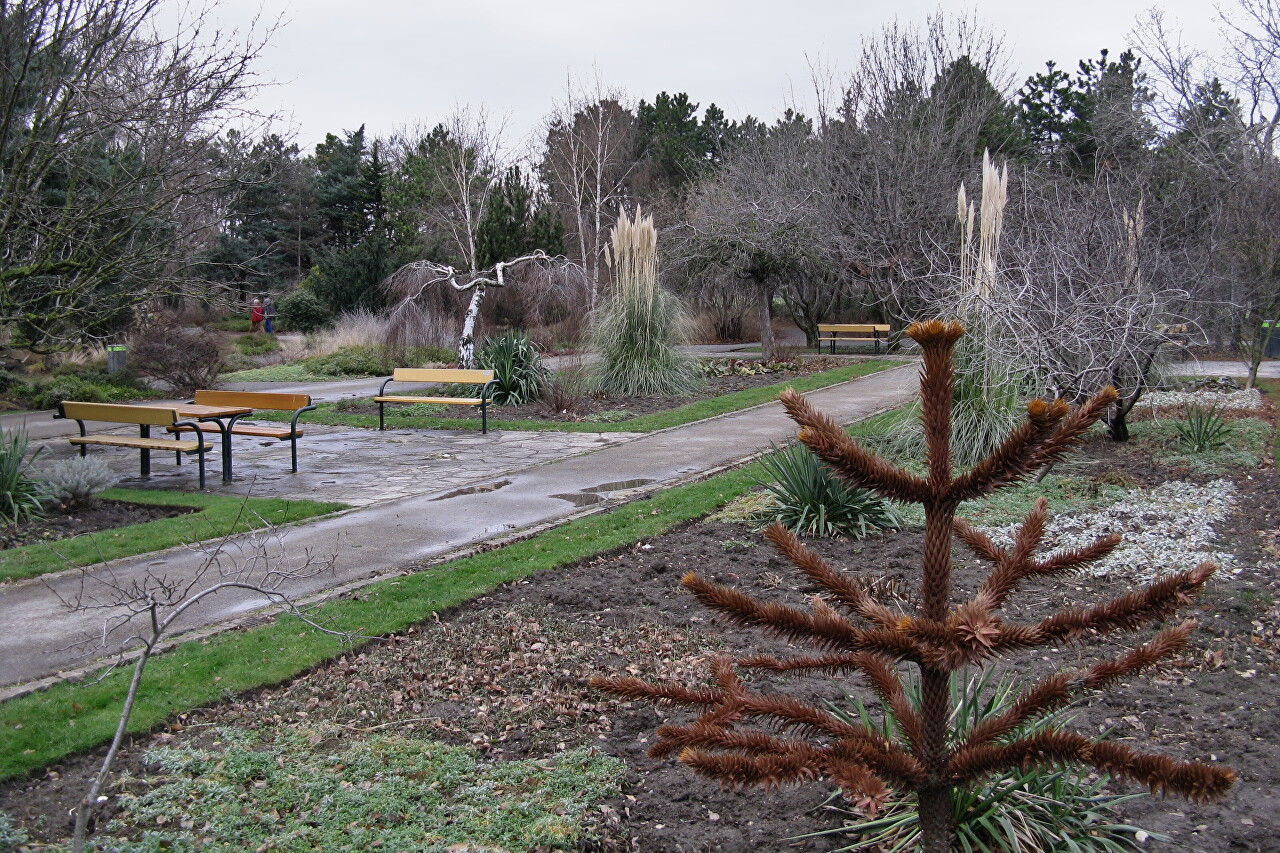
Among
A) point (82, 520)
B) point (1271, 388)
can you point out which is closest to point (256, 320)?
point (82, 520)

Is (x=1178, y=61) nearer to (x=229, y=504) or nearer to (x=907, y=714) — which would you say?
(x=229, y=504)

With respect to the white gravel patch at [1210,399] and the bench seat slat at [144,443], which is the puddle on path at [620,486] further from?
the white gravel patch at [1210,399]

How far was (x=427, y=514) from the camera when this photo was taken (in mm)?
8680

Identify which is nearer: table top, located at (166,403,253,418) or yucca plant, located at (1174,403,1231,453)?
table top, located at (166,403,253,418)

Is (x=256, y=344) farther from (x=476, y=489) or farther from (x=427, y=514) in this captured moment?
(x=427, y=514)

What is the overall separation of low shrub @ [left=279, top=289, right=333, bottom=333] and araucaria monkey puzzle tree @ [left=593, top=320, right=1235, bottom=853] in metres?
34.4

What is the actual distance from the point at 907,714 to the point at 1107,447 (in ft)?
30.5

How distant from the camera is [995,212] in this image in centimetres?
1012

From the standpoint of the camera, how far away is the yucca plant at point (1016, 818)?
3.09 meters

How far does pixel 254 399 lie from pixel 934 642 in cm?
1103

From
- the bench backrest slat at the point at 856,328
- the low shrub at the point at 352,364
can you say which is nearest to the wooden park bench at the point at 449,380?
the low shrub at the point at 352,364

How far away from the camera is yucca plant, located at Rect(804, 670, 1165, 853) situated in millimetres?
3086

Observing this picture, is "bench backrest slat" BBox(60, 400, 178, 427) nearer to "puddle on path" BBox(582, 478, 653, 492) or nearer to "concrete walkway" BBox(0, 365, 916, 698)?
"concrete walkway" BBox(0, 365, 916, 698)

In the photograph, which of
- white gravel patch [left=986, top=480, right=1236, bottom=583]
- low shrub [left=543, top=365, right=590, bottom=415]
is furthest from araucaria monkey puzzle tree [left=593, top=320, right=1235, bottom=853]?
low shrub [left=543, top=365, right=590, bottom=415]
